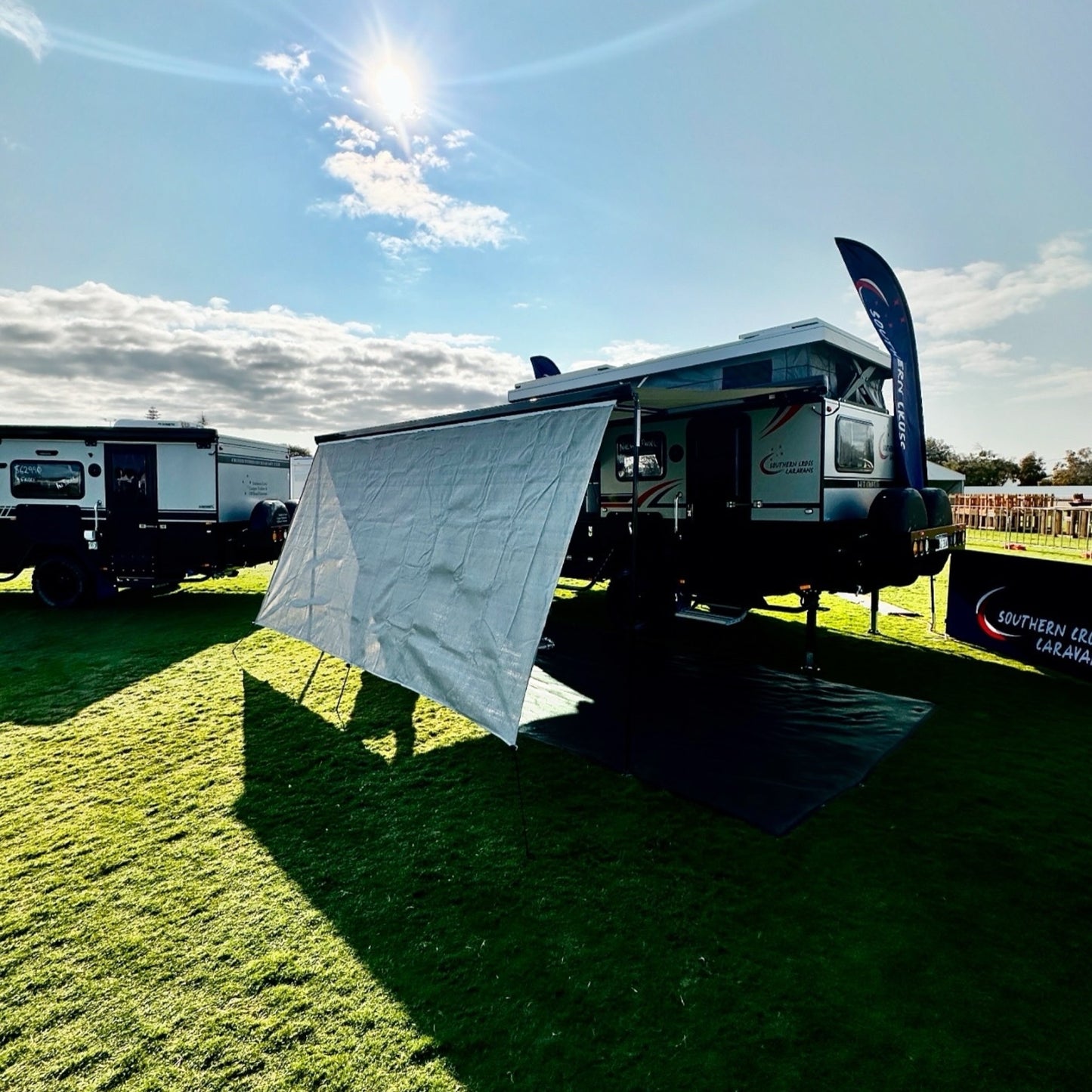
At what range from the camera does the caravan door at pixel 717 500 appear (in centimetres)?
704

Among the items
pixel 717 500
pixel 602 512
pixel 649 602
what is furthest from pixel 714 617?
pixel 602 512

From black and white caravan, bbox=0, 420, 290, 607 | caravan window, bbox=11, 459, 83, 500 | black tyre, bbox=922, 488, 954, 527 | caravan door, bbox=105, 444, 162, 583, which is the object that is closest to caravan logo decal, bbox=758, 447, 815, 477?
black tyre, bbox=922, 488, 954, 527

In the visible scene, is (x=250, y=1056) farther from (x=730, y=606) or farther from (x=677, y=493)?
(x=677, y=493)

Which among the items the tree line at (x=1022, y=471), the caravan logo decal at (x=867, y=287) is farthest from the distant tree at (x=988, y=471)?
the caravan logo decal at (x=867, y=287)

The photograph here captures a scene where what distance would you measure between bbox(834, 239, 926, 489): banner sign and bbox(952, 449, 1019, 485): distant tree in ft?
169

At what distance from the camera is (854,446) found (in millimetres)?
6949

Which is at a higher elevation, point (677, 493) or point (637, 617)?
point (677, 493)

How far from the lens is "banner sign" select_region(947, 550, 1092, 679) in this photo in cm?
614

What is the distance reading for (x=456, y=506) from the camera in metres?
4.32

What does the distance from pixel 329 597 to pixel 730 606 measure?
170 inches

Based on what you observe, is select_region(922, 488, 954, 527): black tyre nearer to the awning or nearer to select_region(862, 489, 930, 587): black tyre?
select_region(862, 489, 930, 587): black tyre

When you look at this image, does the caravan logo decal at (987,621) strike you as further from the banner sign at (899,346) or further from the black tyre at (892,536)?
the banner sign at (899,346)

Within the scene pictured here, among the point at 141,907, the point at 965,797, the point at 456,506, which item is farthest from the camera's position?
the point at 456,506

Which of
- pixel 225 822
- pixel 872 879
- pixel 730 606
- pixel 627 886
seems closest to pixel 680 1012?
pixel 627 886
